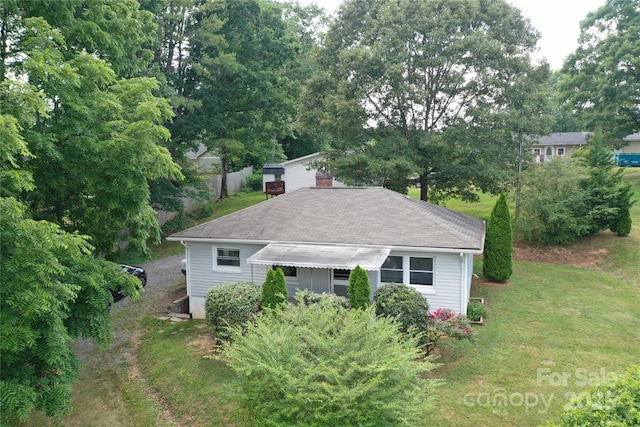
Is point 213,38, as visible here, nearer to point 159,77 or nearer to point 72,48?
point 159,77

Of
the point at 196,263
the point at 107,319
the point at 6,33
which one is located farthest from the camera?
the point at 196,263

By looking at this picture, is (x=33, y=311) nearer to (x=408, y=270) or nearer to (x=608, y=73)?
(x=408, y=270)

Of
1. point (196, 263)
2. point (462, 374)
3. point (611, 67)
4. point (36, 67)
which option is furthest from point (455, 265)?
point (611, 67)

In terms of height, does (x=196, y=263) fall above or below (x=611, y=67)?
below

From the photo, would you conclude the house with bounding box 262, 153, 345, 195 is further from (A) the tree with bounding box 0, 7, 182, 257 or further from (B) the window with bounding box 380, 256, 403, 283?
(A) the tree with bounding box 0, 7, 182, 257

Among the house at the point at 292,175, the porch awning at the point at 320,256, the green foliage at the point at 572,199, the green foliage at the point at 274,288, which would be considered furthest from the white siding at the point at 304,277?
the house at the point at 292,175

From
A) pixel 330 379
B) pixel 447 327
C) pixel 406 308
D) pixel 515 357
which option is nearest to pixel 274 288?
pixel 406 308

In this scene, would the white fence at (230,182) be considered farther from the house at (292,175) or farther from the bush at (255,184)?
the house at (292,175)
